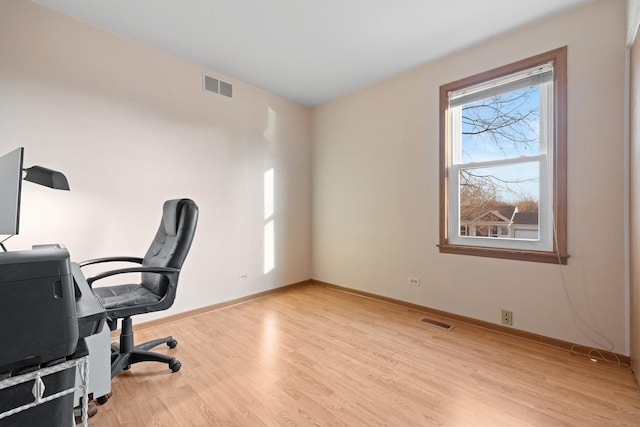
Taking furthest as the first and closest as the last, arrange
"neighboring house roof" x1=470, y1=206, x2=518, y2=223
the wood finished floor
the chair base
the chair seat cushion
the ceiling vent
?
the ceiling vent, "neighboring house roof" x1=470, y1=206, x2=518, y2=223, the chair base, the chair seat cushion, the wood finished floor

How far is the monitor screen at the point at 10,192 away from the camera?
1.23 meters

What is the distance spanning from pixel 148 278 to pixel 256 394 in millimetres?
1176

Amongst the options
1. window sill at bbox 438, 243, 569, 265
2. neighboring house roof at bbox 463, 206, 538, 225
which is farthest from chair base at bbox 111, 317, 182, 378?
neighboring house roof at bbox 463, 206, 538, 225

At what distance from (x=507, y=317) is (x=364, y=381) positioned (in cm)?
159

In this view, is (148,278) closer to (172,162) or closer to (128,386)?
(128,386)

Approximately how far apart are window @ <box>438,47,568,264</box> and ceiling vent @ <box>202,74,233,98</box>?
241 cm

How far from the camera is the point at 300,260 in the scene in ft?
13.9

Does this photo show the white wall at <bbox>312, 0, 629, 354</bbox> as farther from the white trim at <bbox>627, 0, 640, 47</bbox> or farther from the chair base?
the chair base

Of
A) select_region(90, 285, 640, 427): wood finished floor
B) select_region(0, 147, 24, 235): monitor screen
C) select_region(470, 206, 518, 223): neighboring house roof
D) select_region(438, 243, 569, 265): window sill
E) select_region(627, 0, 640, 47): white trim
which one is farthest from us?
select_region(470, 206, 518, 223): neighboring house roof

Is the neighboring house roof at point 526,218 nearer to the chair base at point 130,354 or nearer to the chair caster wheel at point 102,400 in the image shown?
the chair base at point 130,354

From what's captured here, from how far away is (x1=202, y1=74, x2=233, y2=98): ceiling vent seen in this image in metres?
3.14

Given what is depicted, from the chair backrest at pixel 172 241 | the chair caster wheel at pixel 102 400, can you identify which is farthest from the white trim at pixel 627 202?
the chair caster wheel at pixel 102 400

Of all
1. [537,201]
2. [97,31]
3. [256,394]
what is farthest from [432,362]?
[97,31]

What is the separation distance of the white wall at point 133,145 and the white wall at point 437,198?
799mm
